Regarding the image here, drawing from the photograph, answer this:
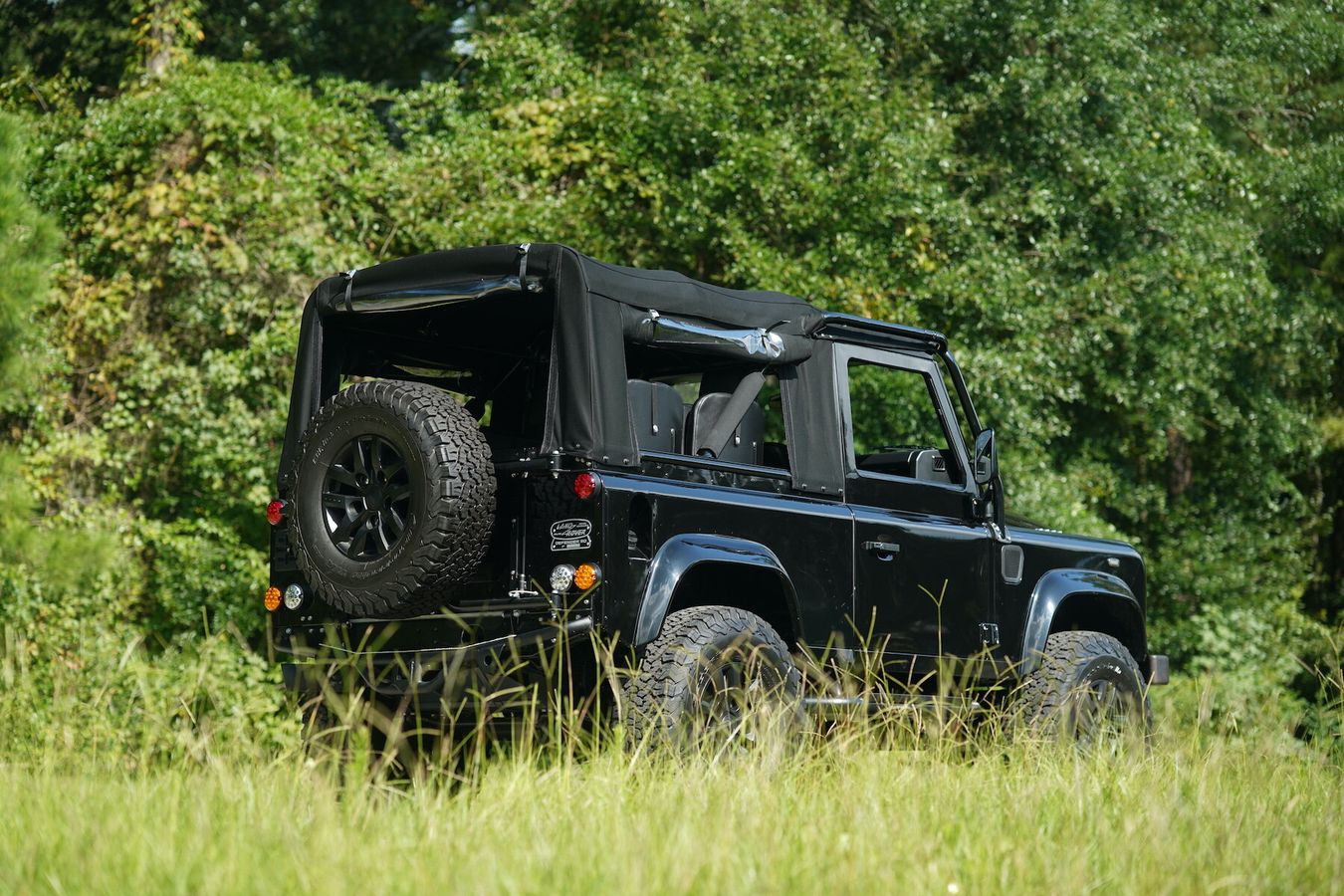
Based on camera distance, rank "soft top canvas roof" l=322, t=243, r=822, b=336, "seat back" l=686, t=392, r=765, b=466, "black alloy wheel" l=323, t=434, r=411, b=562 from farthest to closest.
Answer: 1. "seat back" l=686, t=392, r=765, b=466
2. "soft top canvas roof" l=322, t=243, r=822, b=336
3. "black alloy wheel" l=323, t=434, r=411, b=562

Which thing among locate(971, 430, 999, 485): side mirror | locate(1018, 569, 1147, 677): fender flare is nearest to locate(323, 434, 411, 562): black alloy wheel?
locate(971, 430, 999, 485): side mirror

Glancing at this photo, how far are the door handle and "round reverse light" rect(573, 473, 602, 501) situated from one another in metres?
1.48

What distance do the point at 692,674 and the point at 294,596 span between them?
1.65 meters

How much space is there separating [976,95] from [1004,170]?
2.80ft

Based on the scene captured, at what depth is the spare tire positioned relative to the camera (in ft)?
16.7

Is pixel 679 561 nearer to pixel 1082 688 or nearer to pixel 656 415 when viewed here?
pixel 656 415

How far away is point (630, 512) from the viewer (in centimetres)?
525

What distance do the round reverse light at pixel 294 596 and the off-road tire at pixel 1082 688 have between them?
3016 mm

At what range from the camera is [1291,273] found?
58.2 ft

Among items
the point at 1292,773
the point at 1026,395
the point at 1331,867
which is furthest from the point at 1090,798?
the point at 1026,395

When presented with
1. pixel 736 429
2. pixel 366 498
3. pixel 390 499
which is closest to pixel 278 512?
pixel 366 498

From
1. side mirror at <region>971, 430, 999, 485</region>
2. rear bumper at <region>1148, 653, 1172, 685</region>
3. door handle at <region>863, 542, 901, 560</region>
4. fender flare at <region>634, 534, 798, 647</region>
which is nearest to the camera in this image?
fender flare at <region>634, 534, 798, 647</region>

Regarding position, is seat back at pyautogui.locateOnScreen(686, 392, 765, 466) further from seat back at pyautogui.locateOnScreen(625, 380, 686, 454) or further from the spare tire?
the spare tire

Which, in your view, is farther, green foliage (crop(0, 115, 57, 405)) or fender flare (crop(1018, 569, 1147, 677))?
green foliage (crop(0, 115, 57, 405))
